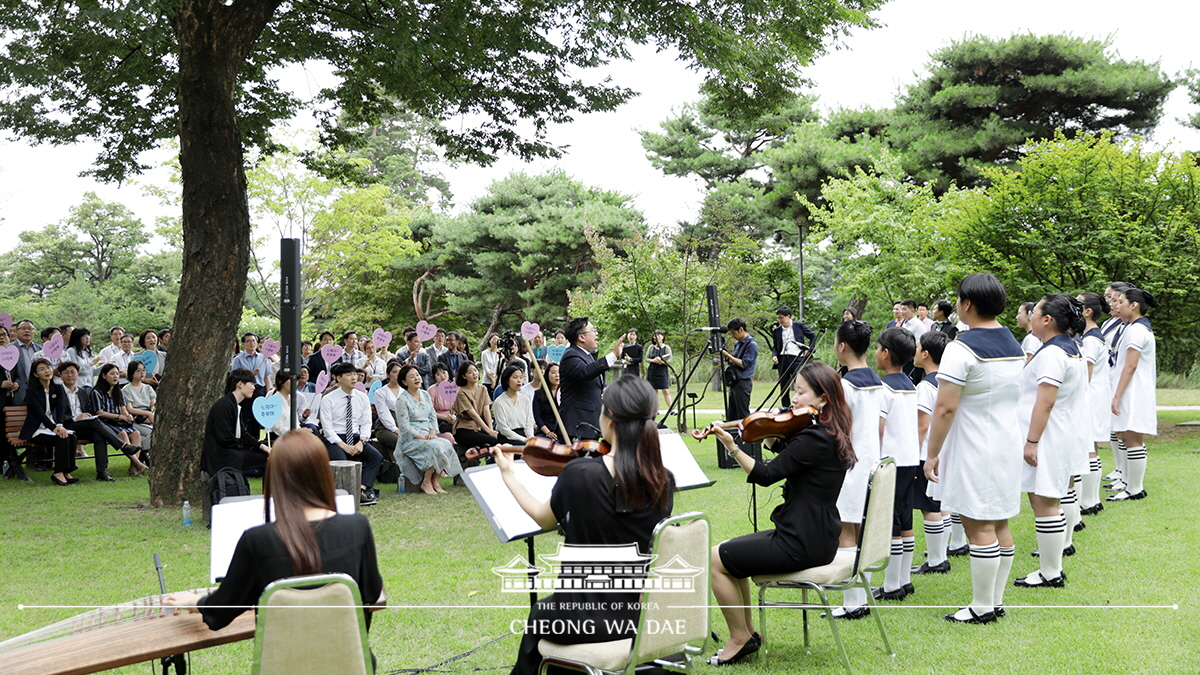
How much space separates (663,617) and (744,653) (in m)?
1.31

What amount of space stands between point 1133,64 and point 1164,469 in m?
13.7

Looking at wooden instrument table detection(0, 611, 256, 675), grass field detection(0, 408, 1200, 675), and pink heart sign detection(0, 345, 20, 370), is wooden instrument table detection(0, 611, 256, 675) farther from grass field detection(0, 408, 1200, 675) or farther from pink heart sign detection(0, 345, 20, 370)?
pink heart sign detection(0, 345, 20, 370)

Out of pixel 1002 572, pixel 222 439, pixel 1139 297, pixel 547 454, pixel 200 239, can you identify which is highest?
pixel 200 239

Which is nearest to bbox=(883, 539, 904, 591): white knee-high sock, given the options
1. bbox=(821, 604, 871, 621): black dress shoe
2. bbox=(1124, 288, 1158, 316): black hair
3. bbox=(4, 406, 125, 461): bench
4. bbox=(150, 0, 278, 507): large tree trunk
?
bbox=(821, 604, 871, 621): black dress shoe

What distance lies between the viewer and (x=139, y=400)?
37.2 ft

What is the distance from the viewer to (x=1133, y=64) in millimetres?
19500

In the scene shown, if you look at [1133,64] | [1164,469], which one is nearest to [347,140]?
[1164,469]

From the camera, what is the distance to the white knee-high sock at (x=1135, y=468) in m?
8.30

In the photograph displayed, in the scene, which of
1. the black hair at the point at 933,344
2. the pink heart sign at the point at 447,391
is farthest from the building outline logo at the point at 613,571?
the pink heart sign at the point at 447,391

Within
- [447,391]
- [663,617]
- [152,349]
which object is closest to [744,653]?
[663,617]

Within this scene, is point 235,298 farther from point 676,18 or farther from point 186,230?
point 676,18

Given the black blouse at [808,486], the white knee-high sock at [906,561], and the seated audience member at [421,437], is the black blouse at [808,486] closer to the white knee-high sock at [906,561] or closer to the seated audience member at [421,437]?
the white knee-high sock at [906,561]

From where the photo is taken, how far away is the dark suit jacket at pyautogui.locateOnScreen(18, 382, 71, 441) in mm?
10203

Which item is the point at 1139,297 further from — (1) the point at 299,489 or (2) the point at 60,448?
(2) the point at 60,448
